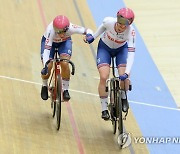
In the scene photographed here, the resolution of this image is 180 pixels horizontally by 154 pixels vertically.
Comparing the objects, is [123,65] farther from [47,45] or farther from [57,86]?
[47,45]

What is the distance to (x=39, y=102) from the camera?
6.49m

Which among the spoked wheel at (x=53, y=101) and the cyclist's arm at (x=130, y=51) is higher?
the cyclist's arm at (x=130, y=51)

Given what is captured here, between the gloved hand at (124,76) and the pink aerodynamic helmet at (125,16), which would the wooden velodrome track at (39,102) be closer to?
the gloved hand at (124,76)

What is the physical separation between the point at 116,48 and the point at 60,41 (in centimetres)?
74

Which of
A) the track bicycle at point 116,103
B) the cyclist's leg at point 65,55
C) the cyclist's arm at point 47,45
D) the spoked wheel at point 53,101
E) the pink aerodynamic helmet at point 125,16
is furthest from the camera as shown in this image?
the spoked wheel at point 53,101

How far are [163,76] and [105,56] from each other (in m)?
2.23

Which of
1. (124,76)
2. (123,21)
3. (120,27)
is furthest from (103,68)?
(123,21)

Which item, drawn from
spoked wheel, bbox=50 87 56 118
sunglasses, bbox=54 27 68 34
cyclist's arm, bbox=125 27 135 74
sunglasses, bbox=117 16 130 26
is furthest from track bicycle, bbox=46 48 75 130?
sunglasses, bbox=117 16 130 26

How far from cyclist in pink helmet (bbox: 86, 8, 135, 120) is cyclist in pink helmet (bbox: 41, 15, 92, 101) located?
0.25 m

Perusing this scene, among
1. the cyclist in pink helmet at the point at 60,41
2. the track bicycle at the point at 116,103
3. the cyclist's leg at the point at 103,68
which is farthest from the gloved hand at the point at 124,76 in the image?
the cyclist in pink helmet at the point at 60,41

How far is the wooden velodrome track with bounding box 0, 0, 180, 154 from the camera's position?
5746 millimetres

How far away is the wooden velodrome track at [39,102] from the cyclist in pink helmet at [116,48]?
54cm

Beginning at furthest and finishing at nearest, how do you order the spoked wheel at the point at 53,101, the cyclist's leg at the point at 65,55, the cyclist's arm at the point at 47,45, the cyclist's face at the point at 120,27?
the spoked wheel at the point at 53,101
the cyclist's leg at the point at 65,55
the cyclist's arm at the point at 47,45
the cyclist's face at the point at 120,27

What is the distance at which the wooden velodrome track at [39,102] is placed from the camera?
18.9ft
